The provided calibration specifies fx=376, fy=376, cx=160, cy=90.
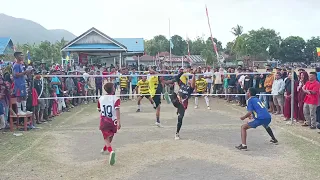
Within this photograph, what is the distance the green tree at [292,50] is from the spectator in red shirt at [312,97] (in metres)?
72.6

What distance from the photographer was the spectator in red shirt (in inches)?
454

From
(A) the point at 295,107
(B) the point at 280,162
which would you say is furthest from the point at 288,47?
(B) the point at 280,162

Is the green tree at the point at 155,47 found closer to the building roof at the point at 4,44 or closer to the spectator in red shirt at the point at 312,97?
the building roof at the point at 4,44

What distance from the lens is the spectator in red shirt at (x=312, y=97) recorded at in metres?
11.5

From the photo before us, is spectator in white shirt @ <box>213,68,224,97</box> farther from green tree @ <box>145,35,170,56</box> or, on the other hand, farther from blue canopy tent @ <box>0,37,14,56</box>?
green tree @ <box>145,35,170,56</box>

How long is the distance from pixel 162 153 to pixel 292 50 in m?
78.6

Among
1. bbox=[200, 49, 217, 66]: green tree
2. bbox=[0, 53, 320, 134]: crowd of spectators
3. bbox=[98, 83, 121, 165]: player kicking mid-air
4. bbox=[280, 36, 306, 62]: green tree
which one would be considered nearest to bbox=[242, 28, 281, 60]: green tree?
bbox=[280, 36, 306, 62]: green tree

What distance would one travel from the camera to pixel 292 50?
266 feet

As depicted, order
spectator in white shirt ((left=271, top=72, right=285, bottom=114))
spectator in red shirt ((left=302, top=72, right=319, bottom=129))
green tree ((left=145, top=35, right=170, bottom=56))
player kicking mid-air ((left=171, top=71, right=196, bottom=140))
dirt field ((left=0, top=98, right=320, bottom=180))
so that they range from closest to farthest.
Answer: dirt field ((left=0, top=98, right=320, bottom=180)), player kicking mid-air ((left=171, top=71, right=196, bottom=140)), spectator in red shirt ((left=302, top=72, right=319, bottom=129)), spectator in white shirt ((left=271, top=72, right=285, bottom=114)), green tree ((left=145, top=35, right=170, bottom=56))

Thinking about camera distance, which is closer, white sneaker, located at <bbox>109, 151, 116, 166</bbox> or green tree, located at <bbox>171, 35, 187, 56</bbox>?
white sneaker, located at <bbox>109, 151, 116, 166</bbox>

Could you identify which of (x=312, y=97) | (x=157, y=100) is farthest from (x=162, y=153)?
(x=312, y=97)

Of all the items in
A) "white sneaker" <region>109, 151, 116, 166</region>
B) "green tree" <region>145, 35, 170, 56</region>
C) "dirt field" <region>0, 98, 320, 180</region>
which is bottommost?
"dirt field" <region>0, 98, 320, 180</region>

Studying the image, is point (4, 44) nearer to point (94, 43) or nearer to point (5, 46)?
point (5, 46)

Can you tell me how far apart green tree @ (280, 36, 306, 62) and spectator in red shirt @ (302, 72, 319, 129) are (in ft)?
238
